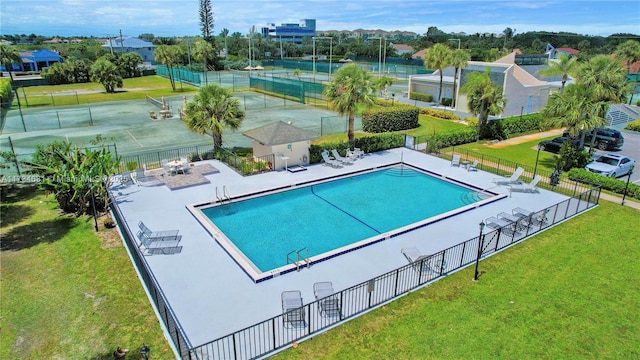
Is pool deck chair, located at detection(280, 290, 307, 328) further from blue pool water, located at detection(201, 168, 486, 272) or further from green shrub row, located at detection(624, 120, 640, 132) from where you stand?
green shrub row, located at detection(624, 120, 640, 132)

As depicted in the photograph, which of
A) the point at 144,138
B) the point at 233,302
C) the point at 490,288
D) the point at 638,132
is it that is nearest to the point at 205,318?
the point at 233,302

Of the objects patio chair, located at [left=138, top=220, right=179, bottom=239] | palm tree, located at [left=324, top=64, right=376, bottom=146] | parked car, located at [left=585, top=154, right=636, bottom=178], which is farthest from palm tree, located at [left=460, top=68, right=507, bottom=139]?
patio chair, located at [left=138, top=220, right=179, bottom=239]

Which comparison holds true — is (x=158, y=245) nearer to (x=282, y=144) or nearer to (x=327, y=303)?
(x=327, y=303)

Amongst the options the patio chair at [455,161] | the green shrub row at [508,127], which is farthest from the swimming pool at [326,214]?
the green shrub row at [508,127]

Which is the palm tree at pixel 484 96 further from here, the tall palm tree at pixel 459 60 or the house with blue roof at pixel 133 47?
the house with blue roof at pixel 133 47

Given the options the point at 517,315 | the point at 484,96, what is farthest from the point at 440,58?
the point at 517,315

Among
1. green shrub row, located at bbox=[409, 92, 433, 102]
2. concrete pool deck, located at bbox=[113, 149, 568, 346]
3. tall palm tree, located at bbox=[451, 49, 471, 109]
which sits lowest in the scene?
concrete pool deck, located at bbox=[113, 149, 568, 346]
